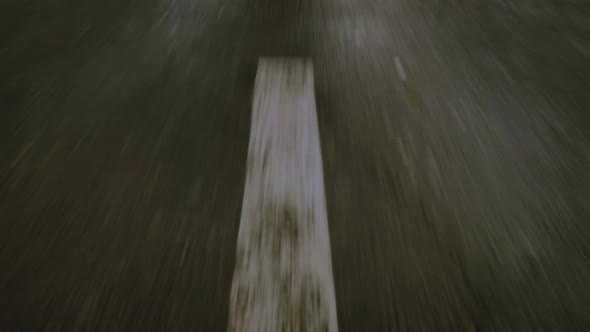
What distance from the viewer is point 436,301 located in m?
0.69

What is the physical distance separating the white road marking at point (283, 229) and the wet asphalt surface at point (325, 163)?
1.4 inches

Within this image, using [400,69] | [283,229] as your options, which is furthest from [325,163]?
[400,69]

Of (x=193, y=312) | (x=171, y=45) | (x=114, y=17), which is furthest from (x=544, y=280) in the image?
(x=114, y=17)

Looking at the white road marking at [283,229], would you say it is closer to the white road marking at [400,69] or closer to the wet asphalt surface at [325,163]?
the wet asphalt surface at [325,163]

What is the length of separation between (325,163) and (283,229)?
25 centimetres

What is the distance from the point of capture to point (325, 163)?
0.93 m

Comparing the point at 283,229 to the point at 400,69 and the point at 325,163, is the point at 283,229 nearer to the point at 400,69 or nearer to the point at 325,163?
the point at 325,163

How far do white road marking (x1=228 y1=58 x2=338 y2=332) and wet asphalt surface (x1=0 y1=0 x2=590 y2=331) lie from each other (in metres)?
0.04

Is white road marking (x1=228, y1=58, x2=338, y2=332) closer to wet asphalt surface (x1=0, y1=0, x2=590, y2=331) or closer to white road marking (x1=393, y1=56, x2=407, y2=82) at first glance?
wet asphalt surface (x1=0, y1=0, x2=590, y2=331)

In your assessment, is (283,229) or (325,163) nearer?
(283,229)

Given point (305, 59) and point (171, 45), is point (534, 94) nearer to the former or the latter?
point (305, 59)

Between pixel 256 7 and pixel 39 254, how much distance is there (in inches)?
52.5

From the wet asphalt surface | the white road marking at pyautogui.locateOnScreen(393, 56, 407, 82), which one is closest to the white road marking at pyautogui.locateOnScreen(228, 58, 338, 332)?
the wet asphalt surface

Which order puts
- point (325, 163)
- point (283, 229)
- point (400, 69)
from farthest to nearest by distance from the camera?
point (400, 69) → point (325, 163) → point (283, 229)
